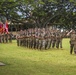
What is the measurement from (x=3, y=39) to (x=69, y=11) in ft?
72.3

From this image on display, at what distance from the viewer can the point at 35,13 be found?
2212 inches

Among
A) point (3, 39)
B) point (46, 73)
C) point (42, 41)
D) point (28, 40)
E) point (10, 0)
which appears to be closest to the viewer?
point (46, 73)

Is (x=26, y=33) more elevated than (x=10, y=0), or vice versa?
(x=10, y=0)

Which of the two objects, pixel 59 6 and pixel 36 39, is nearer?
pixel 36 39

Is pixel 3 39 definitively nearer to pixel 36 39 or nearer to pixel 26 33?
pixel 26 33

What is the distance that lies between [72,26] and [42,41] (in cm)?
4001

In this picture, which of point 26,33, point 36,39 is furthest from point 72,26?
point 36,39

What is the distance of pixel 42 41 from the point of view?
2547 cm

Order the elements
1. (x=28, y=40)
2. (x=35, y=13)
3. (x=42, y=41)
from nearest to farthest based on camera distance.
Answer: (x=42, y=41)
(x=28, y=40)
(x=35, y=13)

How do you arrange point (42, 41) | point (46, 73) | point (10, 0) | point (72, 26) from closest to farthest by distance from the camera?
point (46, 73) → point (42, 41) → point (10, 0) → point (72, 26)

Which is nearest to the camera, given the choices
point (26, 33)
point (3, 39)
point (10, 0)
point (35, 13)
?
point (26, 33)

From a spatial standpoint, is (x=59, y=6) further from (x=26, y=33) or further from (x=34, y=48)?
(x=34, y=48)

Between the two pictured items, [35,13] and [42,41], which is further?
[35,13]

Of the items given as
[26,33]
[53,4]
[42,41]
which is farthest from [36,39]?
[53,4]
